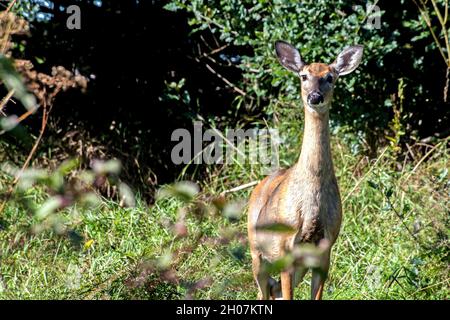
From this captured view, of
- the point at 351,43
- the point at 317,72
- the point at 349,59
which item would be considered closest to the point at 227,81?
the point at 351,43

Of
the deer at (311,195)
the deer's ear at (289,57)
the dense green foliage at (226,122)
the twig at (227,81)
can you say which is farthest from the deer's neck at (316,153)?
the twig at (227,81)

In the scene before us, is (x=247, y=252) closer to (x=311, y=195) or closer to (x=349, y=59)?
(x=311, y=195)

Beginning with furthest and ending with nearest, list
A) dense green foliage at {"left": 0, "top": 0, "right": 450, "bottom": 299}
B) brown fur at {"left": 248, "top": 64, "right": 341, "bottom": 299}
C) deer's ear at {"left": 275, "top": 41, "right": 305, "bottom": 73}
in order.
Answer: dense green foliage at {"left": 0, "top": 0, "right": 450, "bottom": 299} → deer's ear at {"left": 275, "top": 41, "right": 305, "bottom": 73} → brown fur at {"left": 248, "top": 64, "right": 341, "bottom": 299}

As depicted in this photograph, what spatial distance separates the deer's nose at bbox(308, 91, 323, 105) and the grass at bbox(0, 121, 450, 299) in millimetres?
807

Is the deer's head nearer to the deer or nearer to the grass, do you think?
the deer

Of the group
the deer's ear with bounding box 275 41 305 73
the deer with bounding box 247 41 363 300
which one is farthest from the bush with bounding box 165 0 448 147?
the deer with bounding box 247 41 363 300

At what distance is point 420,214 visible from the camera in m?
7.05

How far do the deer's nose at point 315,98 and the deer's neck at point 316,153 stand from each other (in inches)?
2.8

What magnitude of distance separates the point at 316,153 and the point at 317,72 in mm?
641

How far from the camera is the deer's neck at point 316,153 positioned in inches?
216

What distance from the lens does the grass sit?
5602mm

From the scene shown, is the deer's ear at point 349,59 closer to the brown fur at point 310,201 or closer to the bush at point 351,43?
the brown fur at point 310,201
